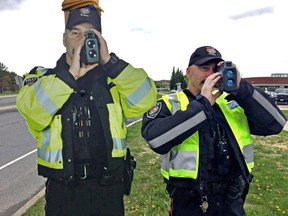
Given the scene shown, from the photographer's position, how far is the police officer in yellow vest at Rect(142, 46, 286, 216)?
6.71 feet

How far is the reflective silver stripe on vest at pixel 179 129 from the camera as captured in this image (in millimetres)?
2000

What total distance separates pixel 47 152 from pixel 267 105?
146cm

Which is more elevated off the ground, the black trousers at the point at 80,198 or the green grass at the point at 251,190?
the black trousers at the point at 80,198

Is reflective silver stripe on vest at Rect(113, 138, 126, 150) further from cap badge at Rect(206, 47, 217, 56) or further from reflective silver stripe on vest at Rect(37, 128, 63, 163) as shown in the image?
cap badge at Rect(206, 47, 217, 56)

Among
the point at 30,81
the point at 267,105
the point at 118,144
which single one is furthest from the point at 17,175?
the point at 267,105

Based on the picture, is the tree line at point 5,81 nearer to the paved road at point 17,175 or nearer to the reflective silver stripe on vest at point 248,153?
the paved road at point 17,175

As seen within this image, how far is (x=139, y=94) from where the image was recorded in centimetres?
201

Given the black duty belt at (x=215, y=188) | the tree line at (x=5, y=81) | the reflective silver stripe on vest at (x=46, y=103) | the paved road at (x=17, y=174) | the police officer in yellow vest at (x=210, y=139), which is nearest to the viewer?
the reflective silver stripe on vest at (x=46, y=103)

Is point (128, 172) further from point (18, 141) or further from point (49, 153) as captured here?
point (18, 141)

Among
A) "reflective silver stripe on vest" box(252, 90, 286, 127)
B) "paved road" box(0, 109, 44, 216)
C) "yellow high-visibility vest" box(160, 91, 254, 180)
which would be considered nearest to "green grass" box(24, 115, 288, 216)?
"paved road" box(0, 109, 44, 216)

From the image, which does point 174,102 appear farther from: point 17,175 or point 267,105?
point 17,175

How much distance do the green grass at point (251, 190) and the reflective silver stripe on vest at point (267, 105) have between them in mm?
2394

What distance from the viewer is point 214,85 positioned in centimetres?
204

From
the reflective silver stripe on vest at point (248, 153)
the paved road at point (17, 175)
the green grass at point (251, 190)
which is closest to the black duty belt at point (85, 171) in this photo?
the reflective silver stripe on vest at point (248, 153)
